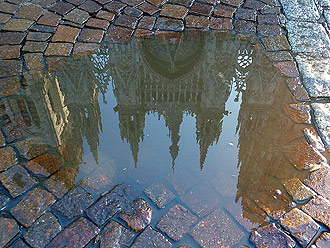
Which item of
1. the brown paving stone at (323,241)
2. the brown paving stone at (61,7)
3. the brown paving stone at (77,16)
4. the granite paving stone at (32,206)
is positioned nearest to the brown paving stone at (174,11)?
the brown paving stone at (77,16)

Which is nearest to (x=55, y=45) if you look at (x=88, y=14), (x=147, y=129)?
(x=88, y=14)

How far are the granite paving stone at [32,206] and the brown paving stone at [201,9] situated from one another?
5253 millimetres

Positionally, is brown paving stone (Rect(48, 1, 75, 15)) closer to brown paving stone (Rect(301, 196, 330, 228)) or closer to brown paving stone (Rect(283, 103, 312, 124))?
brown paving stone (Rect(283, 103, 312, 124))

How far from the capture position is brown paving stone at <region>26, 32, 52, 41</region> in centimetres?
621

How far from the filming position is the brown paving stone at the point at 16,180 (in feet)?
12.5

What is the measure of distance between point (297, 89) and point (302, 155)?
147 centimetres

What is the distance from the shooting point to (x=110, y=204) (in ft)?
12.2

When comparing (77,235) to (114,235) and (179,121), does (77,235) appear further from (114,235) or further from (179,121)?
(179,121)

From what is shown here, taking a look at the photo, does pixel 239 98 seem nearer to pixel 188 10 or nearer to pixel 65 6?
pixel 188 10

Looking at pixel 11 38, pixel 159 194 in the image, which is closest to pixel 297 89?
pixel 159 194

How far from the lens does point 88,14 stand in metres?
6.94

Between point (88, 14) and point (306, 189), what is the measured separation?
5749 millimetres

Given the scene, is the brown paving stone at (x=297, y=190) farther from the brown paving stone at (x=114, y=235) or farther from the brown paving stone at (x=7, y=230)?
the brown paving stone at (x=7, y=230)

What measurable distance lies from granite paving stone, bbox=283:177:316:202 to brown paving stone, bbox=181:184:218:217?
943 mm
